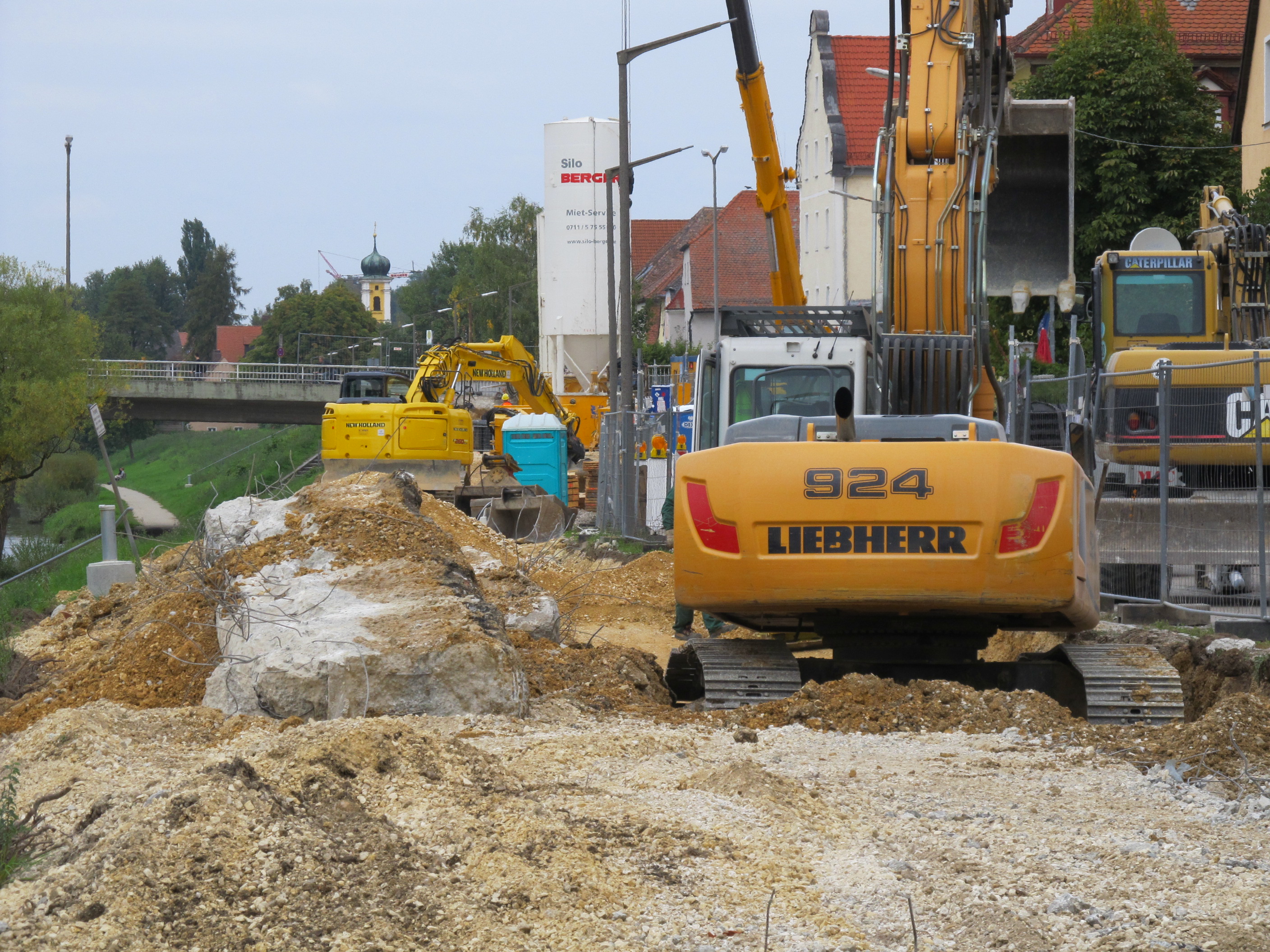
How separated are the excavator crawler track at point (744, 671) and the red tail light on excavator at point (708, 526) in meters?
0.94

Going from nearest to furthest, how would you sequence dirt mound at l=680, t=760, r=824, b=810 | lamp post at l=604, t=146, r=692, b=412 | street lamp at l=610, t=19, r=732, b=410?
dirt mound at l=680, t=760, r=824, b=810
street lamp at l=610, t=19, r=732, b=410
lamp post at l=604, t=146, r=692, b=412

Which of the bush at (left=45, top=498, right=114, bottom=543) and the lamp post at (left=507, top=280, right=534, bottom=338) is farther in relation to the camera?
the lamp post at (left=507, top=280, right=534, bottom=338)

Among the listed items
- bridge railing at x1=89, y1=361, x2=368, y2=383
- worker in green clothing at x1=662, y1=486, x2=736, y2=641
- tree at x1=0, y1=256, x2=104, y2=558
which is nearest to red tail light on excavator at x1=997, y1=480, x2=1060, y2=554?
worker in green clothing at x1=662, y1=486, x2=736, y2=641

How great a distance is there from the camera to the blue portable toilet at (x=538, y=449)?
25516mm

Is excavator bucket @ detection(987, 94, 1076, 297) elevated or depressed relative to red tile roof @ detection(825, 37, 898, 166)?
depressed

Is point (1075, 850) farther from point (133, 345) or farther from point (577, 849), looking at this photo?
point (133, 345)

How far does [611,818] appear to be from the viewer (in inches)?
207

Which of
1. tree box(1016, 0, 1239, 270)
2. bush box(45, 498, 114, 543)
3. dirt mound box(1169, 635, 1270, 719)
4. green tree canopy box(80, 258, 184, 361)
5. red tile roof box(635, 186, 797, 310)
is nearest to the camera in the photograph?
dirt mound box(1169, 635, 1270, 719)

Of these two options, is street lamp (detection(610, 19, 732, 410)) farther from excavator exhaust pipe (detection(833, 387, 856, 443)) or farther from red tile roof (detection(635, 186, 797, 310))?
red tile roof (detection(635, 186, 797, 310))

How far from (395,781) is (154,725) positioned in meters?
2.25

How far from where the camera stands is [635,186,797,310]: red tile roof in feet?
252

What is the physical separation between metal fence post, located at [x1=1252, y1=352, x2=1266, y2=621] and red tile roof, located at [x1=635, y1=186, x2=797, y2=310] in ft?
200

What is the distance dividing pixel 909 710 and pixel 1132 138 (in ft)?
97.5

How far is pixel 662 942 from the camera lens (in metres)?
4.21
